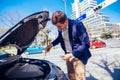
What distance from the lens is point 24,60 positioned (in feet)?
12.0

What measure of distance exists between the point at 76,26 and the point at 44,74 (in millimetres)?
1215

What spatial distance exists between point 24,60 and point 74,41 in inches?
34.4

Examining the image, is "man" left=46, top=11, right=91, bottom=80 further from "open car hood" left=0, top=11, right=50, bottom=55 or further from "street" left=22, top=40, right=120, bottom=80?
"street" left=22, top=40, right=120, bottom=80

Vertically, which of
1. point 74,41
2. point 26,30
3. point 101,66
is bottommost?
point 101,66

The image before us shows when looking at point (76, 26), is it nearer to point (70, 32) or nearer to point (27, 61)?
point (70, 32)

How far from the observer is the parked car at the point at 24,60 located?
2582 millimetres

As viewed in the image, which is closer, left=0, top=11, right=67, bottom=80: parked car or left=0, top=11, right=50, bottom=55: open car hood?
left=0, top=11, right=67, bottom=80: parked car

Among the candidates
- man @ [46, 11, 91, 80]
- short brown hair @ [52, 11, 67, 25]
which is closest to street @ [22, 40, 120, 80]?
man @ [46, 11, 91, 80]

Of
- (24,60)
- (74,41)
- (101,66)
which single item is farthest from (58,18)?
(101,66)

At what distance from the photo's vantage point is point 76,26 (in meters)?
3.57

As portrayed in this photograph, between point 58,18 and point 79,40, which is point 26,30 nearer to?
point 58,18

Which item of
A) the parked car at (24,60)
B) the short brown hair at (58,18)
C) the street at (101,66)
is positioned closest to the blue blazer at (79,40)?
the short brown hair at (58,18)

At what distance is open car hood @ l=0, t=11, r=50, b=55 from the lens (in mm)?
3132

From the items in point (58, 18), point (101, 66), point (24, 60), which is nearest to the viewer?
point (58, 18)
